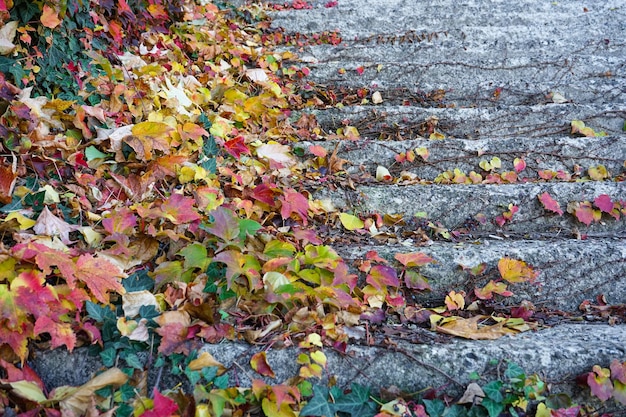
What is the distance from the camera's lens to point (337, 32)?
3.12 m

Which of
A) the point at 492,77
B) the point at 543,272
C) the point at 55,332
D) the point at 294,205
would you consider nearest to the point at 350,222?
the point at 294,205

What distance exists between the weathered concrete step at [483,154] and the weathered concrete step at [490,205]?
0.76 ft

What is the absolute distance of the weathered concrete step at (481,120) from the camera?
2.28 metres

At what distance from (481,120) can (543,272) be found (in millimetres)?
989

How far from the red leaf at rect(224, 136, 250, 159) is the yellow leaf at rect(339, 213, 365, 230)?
49cm

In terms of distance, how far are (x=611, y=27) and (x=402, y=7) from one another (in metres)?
1.37

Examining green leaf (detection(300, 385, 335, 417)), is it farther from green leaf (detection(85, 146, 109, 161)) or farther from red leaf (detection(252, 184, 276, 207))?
green leaf (detection(85, 146, 109, 161))

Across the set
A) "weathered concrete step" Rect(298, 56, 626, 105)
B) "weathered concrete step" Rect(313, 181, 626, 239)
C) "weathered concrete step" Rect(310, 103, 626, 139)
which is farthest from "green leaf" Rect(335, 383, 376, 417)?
"weathered concrete step" Rect(298, 56, 626, 105)

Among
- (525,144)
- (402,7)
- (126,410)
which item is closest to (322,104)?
(525,144)

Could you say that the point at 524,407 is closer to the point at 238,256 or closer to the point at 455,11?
the point at 238,256

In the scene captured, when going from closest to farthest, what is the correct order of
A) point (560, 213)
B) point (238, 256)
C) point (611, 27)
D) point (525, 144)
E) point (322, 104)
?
point (238, 256), point (560, 213), point (525, 144), point (322, 104), point (611, 27)

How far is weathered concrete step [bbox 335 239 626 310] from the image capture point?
154cm

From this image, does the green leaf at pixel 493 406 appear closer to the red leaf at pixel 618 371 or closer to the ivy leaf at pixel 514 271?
the red leaf at pixel 618 371

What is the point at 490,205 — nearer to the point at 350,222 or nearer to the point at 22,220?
the point at 350,222
